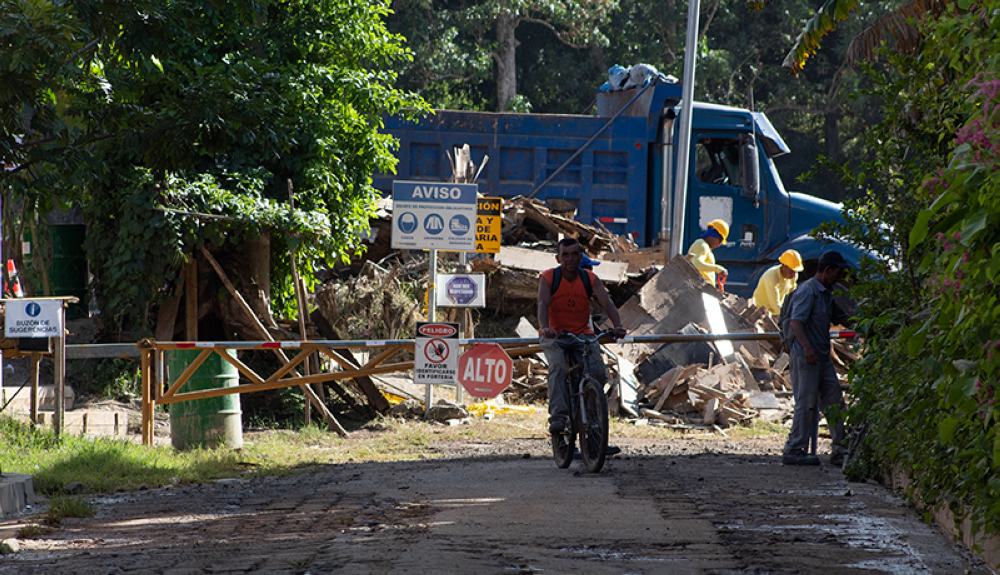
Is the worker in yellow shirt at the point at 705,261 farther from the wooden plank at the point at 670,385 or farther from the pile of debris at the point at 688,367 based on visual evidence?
the wooden plank at the point at 670,385

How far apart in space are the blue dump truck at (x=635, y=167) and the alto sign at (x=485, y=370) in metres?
6.11

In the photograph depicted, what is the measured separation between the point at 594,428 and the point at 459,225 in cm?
453

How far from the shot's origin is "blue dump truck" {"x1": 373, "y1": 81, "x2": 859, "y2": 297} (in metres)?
15.0

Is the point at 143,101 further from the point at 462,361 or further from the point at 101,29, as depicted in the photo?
the point at 462,361

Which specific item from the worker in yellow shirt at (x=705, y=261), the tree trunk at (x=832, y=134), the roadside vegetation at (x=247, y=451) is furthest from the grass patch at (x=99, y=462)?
the tree trunk at (x=832, y=134)

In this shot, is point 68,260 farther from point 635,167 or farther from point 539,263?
point 635,167

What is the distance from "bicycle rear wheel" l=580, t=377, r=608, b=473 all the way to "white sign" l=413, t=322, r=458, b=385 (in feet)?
8.21

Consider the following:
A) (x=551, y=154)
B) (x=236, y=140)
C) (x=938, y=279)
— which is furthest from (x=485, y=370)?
(x=551, y=154)

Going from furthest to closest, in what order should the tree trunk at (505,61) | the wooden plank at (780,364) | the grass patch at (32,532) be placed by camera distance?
the tree trunk at (505,61), the wooden plank at (780,364), the grass patch at (32,532)

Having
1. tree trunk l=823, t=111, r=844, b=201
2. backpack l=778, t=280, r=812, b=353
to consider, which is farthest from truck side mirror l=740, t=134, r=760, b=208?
tree trunk l=823, t=111, r=844, b=201

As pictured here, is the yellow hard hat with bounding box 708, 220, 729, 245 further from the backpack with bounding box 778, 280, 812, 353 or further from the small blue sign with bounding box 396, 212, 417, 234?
the backpack with bounding box 778, 280, 812, 353

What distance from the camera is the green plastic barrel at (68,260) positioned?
11883 millimetres

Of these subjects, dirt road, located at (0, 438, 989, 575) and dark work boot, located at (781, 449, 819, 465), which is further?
dark work boot, located at (781, 449, 819, 465)

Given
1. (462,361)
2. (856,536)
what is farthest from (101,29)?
(856,536)
